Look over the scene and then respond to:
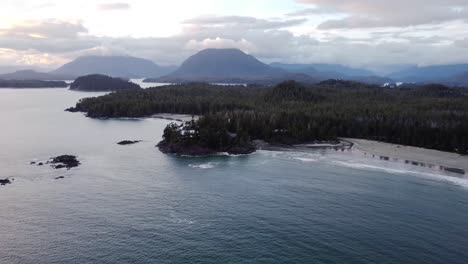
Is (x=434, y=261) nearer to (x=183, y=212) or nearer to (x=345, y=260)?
(x=345, y=260)

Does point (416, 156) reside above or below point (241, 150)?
above

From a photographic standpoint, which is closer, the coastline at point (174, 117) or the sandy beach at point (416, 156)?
the sandy beach at point (416, 156)

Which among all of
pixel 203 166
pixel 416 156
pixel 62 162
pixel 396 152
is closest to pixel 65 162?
pixel 62 162

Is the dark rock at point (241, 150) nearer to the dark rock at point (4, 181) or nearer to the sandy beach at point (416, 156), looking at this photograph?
the sandy beach at point (416, 156)

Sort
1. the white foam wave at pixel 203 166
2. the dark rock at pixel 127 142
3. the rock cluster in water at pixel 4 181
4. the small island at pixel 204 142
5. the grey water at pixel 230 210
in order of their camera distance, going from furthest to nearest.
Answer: the dark rock at pixel 127 142
the small island at pixel 204 142
the white foam wave at pixel 203 166
the rock cluster in water at pixel 4 181
the grey water at pixel 230 210

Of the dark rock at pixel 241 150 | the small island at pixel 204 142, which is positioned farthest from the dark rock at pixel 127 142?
the dark rock at pixel 241 150

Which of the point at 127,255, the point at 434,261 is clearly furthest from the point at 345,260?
the point at 127,255

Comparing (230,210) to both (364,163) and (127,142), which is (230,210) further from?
(127,142)
